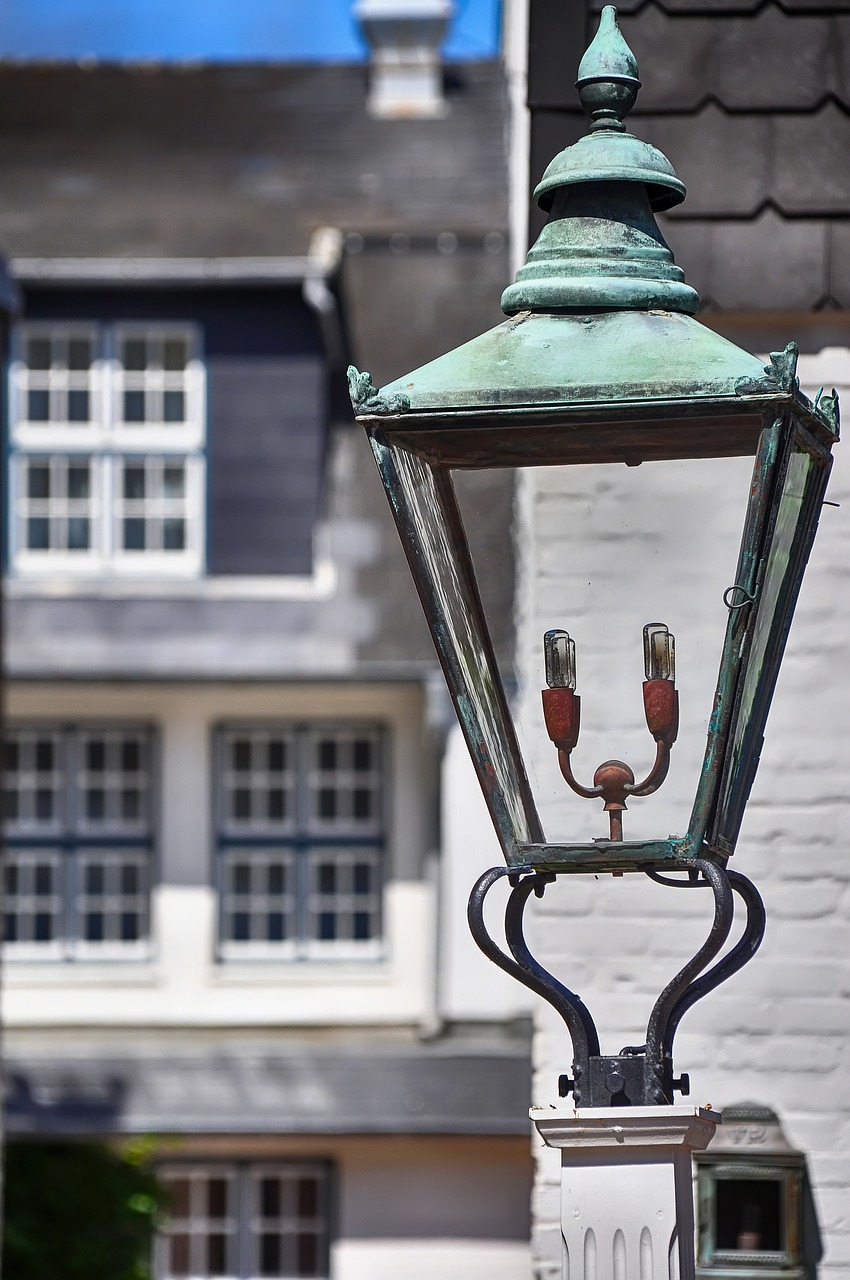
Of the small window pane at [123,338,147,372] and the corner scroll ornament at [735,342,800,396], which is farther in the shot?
the small window pane at [123,338,147,372]

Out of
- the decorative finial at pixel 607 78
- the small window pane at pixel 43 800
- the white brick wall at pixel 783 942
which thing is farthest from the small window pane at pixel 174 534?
the decorative finial at pixel 607 78

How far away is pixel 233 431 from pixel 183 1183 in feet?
18.0

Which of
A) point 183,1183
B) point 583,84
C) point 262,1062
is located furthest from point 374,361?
point 583,84

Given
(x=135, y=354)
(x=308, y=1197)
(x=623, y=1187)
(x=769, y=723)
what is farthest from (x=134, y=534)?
(x=623, y=1187)

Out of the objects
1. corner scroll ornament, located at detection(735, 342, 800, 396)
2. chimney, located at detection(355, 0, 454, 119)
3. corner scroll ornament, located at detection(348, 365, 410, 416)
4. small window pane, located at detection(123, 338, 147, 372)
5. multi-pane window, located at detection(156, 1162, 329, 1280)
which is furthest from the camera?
chimney, located at detection(355, 0, 454, 119)

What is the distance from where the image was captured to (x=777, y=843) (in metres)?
4.37

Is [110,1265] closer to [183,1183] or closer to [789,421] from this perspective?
[183,1183]

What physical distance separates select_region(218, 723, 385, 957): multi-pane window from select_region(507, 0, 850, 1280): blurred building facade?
1236 centimetres

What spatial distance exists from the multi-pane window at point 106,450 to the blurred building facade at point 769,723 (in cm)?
1206

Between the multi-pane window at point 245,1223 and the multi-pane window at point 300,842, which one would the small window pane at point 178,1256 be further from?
the multi-pane window at point 300,842

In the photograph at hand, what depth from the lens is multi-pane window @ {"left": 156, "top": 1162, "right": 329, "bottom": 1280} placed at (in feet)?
53.5

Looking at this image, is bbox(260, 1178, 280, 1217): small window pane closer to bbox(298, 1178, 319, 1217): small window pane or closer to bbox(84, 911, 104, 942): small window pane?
bbox(298, 1178, 319, 1217): small window pane

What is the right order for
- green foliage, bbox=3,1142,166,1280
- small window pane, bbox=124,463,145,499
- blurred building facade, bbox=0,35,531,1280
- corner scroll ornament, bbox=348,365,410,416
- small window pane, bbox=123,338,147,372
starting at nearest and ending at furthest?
corner scroll ornament, bbox=348,365,410,416 → green foliage, bbox=3,1142,166,1280 → blurred building facade, bbox=0,35,531,1280 → small window pane, bbox=123,338,147,372 → small window pane, bbox=124,463,145,499

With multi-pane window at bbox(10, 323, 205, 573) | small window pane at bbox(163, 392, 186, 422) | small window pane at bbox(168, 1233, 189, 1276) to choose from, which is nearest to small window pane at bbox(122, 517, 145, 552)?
multi-pane window at bbox(10, 323, 205, 573)
